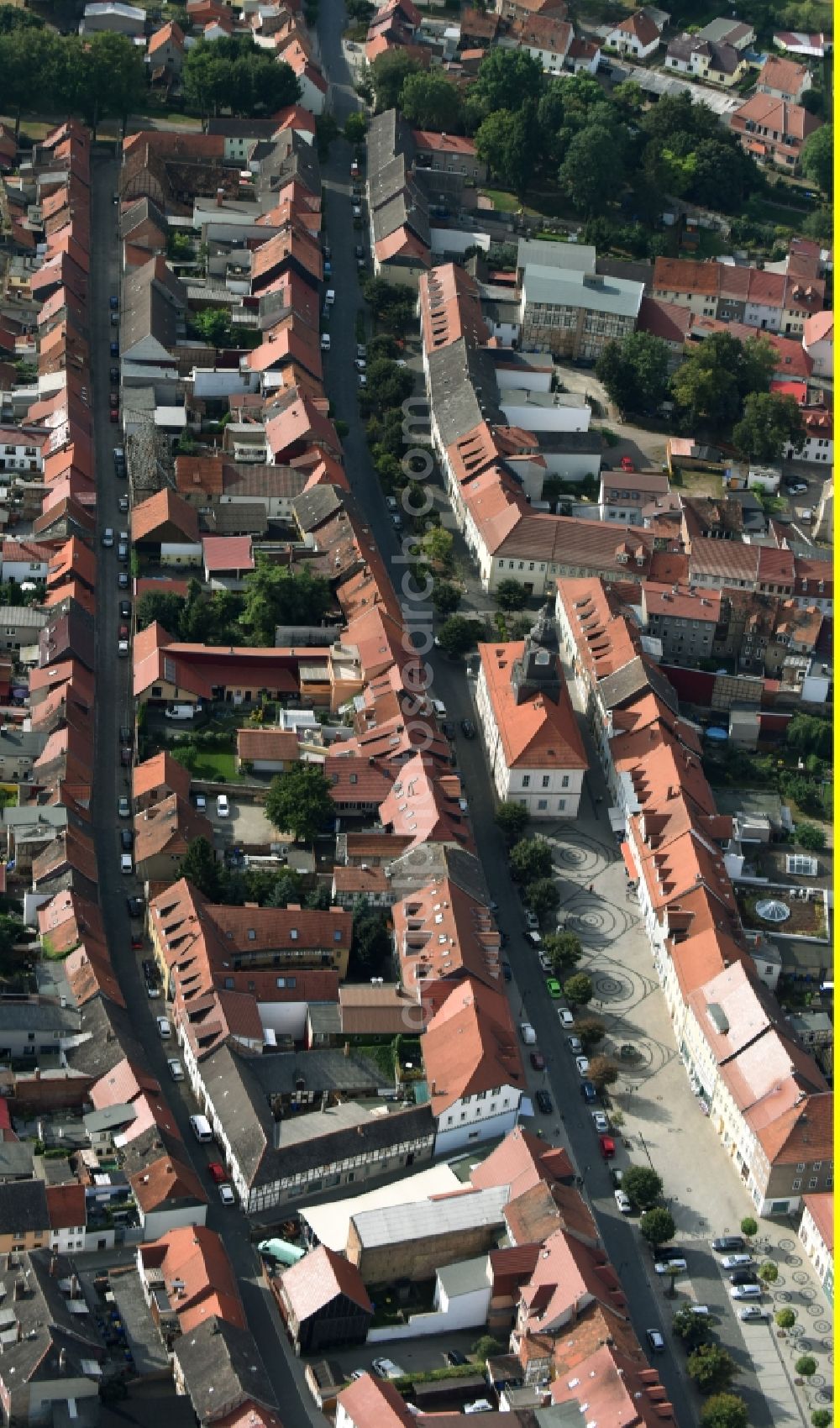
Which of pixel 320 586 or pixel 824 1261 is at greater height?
pixel 320 586

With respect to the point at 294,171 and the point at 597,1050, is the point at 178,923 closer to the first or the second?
the point at 597,1050

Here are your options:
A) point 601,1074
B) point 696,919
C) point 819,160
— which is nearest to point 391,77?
point 819,160

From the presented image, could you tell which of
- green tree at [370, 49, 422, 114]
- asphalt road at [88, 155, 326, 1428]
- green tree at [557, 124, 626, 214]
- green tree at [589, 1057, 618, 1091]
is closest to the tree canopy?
green tree at [370, 49, 422, 114]

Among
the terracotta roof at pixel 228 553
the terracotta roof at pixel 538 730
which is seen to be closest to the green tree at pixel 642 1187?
the terracotta roof at pixel 538 730

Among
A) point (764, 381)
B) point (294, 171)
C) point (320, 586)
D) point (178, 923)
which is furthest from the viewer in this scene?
point (294, 171)

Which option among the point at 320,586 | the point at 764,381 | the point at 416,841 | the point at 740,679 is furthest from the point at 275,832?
the point at 764,381

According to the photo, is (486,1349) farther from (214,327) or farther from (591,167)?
(591,167)
